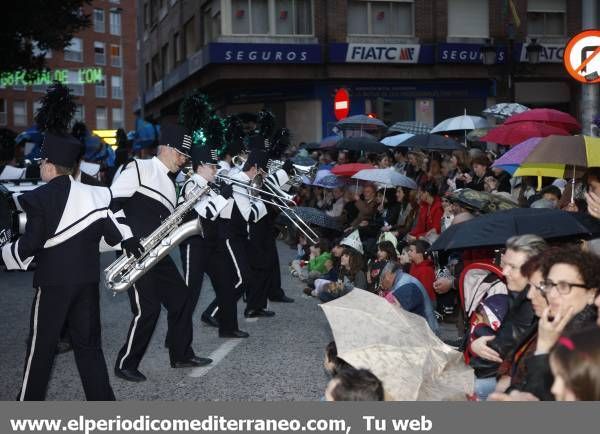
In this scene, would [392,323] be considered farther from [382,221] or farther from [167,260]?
[382,221]

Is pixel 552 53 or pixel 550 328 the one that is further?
pixel 552 53

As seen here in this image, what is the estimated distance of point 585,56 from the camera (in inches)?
364

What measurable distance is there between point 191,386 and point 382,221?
20.4 feet

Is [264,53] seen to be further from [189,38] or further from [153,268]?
[153,268]

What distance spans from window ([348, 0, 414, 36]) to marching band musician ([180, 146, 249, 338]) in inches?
953

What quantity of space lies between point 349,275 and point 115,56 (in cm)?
6638

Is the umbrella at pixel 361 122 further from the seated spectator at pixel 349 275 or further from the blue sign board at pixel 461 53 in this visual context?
the blue sign board at pixel 461 53

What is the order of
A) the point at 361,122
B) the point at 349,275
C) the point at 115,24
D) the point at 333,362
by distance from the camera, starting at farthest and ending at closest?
the point at 115,24 < the point at 361,122 < the point at 349,275 < the point at 333,362

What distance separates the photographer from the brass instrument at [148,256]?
6.70 m

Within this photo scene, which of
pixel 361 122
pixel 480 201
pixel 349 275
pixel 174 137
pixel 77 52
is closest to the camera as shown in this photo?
pixel 174 137

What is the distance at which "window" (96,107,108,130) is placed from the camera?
71.2m

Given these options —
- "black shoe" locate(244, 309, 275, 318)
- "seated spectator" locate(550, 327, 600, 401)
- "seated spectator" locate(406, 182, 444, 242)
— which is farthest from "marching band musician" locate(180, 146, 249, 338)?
"seated spectator" locate(550, 327, 600, 401)

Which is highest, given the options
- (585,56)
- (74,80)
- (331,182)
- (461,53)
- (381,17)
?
(74,80)

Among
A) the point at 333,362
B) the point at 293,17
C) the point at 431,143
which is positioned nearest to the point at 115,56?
the point at 293,17
